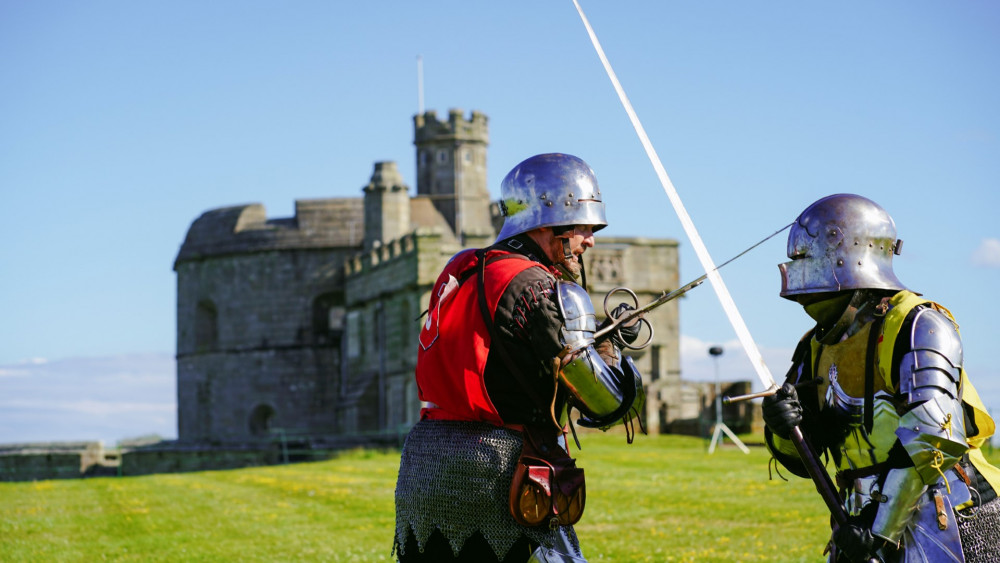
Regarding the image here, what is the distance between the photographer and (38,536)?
14578 millimetres

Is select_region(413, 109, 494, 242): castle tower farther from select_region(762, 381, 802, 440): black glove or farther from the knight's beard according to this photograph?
select_region(762, 381, 802, 440): black glove

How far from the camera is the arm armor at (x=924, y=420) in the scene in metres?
5.11

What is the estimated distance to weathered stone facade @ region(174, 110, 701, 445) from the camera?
50.0 meters

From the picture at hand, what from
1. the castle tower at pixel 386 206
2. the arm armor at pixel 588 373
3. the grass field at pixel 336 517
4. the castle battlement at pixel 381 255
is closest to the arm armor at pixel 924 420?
the arm armor at pixel 588 373

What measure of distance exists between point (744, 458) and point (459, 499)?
2239 cm

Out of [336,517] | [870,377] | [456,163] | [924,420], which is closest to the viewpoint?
[924,420]

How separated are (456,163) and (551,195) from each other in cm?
5272

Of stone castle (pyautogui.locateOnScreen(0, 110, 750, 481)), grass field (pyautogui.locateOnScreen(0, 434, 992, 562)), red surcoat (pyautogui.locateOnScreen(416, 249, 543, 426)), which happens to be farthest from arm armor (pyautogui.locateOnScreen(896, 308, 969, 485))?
stone castle (pyautogui.locateOnScreen(0, 110, 750, 481))

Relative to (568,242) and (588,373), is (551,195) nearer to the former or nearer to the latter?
(568,242)

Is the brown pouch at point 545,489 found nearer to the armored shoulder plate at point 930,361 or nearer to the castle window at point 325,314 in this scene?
the armored shoulder plate at point 930,361

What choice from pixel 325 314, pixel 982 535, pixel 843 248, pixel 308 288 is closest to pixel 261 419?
pixel 325 314

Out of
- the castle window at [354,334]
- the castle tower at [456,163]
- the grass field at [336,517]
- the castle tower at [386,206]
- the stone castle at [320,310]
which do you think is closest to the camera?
the grass field at [336,517]

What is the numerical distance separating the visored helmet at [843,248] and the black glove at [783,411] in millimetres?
558

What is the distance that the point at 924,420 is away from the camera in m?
5.11
